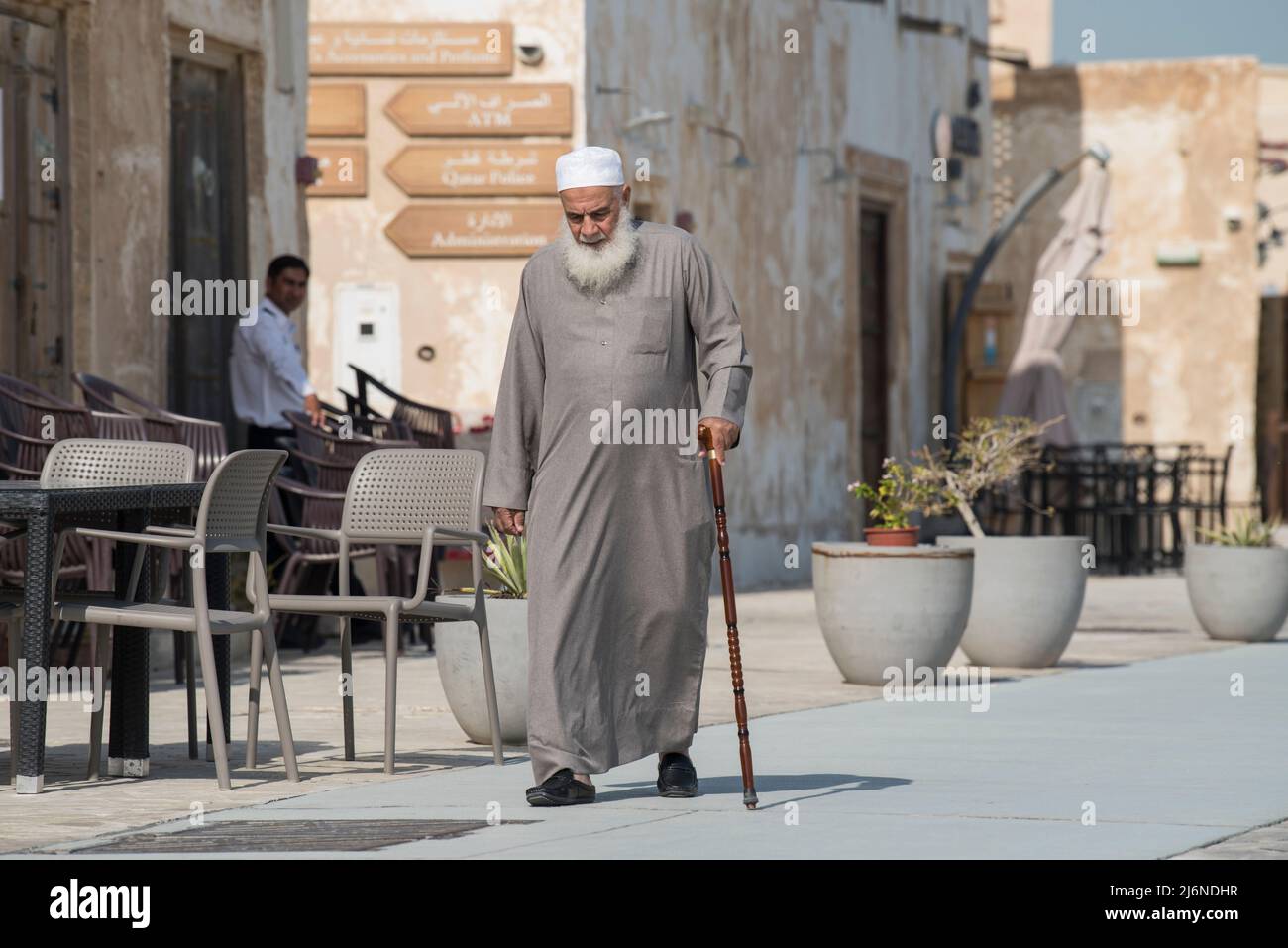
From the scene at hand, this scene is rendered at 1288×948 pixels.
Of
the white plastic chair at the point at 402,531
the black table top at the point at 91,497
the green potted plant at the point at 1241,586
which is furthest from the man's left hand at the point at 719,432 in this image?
the green potted plant at the point at 1241,586

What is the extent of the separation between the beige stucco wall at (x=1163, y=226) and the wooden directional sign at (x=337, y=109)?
38.3ft

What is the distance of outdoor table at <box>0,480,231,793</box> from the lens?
6820 mm

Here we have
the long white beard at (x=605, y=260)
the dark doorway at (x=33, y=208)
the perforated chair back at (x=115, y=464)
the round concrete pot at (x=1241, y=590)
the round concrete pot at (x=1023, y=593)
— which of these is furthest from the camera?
the round concrete pot at (x=1241, y=590)

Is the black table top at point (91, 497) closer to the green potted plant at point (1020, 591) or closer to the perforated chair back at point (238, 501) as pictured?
the perforated chair back at point (238, 501)

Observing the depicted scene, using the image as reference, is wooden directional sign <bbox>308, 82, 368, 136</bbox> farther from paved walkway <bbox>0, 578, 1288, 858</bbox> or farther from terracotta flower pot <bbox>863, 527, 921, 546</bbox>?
terracotta flower pot <bbox>863, 527, 921, 546</bbox>

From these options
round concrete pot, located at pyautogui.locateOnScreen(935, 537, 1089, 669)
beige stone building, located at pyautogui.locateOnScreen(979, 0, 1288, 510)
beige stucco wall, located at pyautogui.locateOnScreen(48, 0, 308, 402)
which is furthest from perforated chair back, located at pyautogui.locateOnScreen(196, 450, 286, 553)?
beige stone building, located at pyautogui.locateOnScreen(979, 0, 1288, 510)

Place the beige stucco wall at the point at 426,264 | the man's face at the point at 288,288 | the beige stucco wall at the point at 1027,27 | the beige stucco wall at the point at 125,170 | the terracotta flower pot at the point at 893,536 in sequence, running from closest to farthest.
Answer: the terracotta flower pot at the point at 893,536 → the beige stucco wall at the point at 125,170 → the man's face at the point at 288,288 → the beige stucco wall at the point at 426,264 → the beige stucco wall at the point at 1027,27

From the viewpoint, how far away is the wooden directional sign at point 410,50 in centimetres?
1653

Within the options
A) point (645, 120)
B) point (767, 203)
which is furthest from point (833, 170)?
point (645, 120)

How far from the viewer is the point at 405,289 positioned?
16.8 m

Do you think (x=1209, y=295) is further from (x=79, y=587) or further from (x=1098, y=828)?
(x=1098, y=828)

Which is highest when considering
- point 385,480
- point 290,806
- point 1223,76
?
point 1223,76
